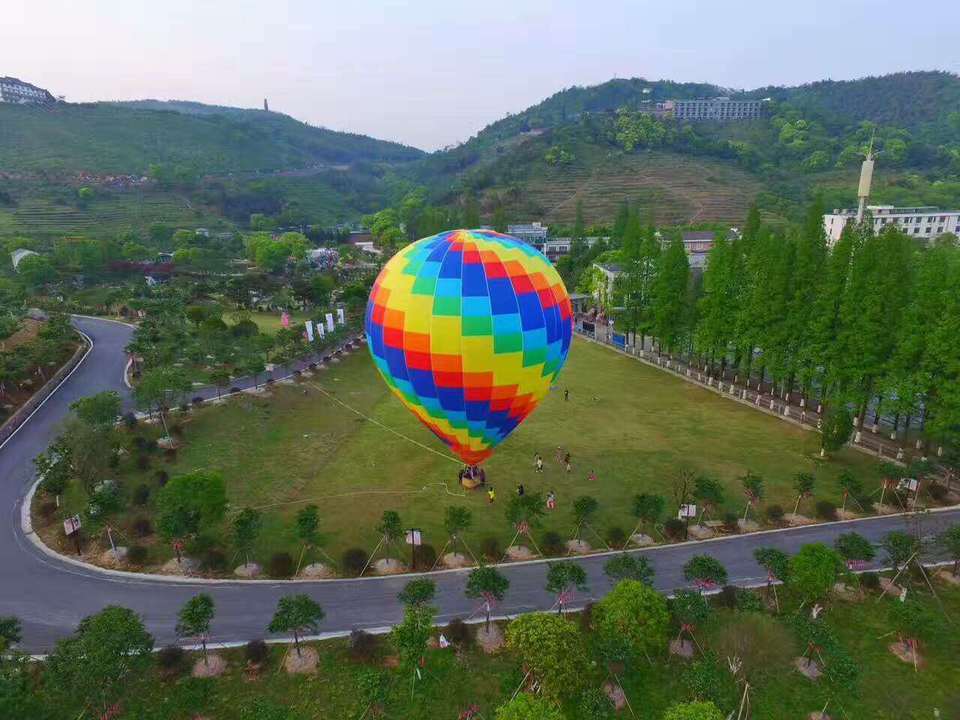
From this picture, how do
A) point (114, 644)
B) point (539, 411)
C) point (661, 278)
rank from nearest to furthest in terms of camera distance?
point (114, 644), point (539, 411), point (661, 278)

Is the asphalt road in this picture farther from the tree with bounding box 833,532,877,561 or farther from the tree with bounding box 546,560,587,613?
the tree with bounding box 833,532,877,561

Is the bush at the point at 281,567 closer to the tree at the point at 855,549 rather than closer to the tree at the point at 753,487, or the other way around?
the tree at the point at 753,487

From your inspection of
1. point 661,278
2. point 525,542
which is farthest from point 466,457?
point 661,278

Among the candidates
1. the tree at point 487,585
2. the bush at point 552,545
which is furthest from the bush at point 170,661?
the bush at point 552,545

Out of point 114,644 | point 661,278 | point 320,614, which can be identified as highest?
point 661,278

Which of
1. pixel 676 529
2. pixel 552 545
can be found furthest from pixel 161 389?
pixel 676 529

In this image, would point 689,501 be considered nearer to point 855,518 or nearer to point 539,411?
point 855,518

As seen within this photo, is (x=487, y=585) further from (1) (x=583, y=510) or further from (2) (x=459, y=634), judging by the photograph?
(1) (x=583, y=510)
